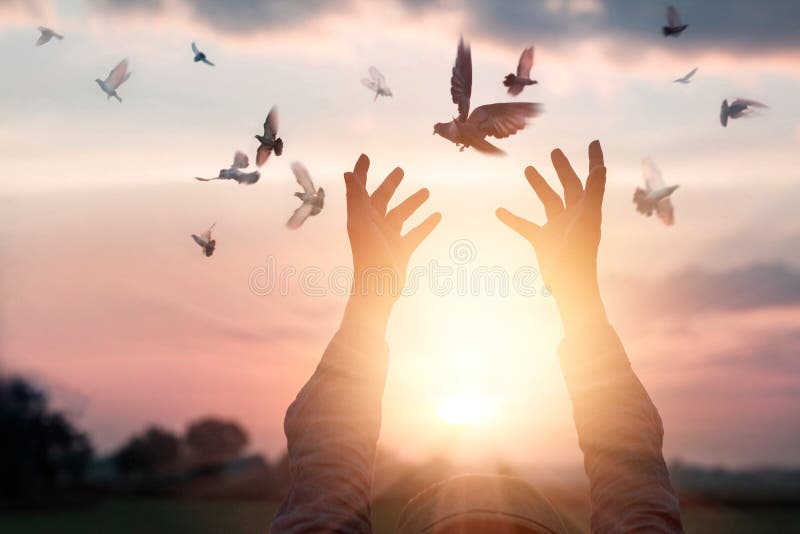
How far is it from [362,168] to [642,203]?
320 cm

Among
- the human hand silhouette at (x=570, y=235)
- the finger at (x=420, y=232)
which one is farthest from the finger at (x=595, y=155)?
the finger at (x=420, y=232)

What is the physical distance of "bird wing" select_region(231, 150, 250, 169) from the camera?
291 inches

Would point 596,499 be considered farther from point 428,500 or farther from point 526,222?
point 526,222

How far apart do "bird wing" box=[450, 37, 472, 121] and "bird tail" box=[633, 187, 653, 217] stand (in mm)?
1998

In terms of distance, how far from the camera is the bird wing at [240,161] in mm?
7383

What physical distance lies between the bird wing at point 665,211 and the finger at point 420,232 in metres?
2.82

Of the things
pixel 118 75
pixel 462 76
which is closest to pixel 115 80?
pixel 118 75

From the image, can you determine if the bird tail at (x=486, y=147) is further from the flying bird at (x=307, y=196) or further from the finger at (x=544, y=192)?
the flying bird at (x=307, y=196)

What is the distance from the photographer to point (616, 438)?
4312 mm

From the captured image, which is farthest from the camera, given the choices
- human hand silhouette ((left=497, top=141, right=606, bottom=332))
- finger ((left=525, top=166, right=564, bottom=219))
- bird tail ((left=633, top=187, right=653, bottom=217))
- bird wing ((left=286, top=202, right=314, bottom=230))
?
bird tail ((left=633, top=187, right=653, bottom=217))

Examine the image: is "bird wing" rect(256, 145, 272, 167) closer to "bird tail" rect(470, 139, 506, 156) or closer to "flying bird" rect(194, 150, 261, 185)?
"flying bird" rect(194, 150, 261, 185)

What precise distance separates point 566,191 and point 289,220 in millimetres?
2537

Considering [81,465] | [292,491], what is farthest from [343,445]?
[81,465]

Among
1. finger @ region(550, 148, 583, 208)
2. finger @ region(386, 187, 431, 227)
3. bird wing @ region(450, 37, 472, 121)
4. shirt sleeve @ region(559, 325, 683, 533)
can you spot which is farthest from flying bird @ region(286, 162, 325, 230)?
shirt sleeve @ region(559, 325, 683, 533)
